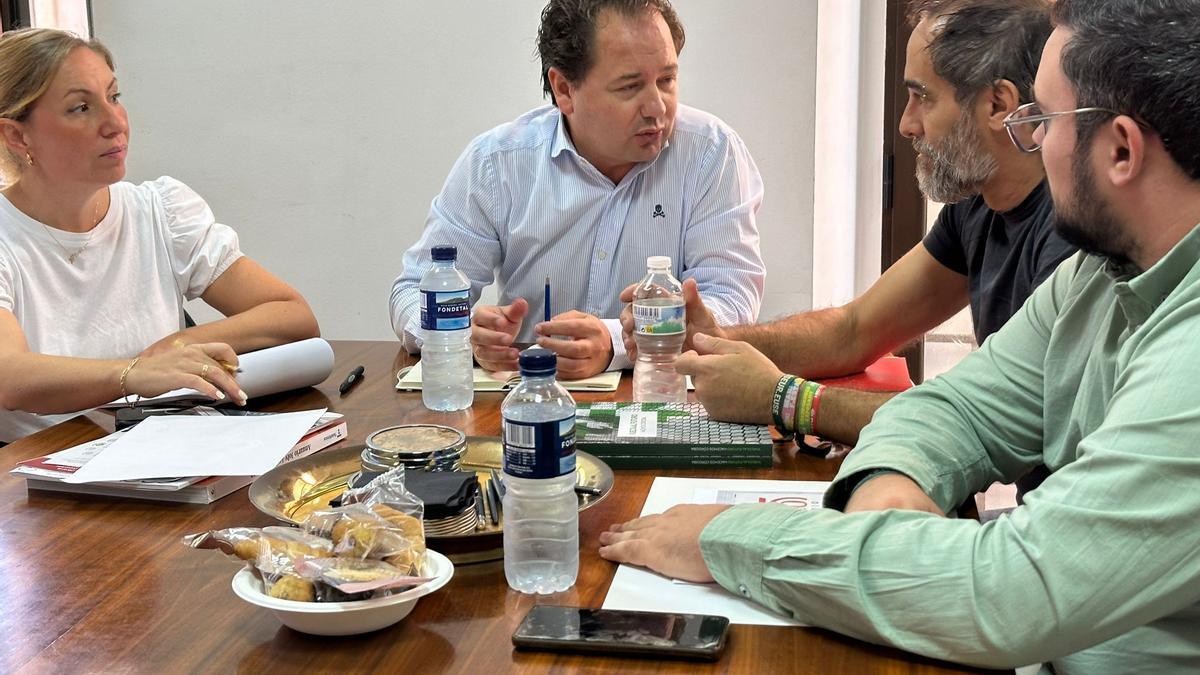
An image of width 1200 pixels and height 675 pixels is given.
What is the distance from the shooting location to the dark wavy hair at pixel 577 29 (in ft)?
8.31

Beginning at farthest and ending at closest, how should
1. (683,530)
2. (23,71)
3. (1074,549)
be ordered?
(23,71) → (683,530) → (1074,549)

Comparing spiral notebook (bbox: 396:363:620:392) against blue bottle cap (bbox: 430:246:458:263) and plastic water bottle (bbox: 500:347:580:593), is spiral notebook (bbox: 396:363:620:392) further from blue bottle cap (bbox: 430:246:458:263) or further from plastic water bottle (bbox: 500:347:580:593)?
plastic water bottle (bbox: 500:347:580:593)

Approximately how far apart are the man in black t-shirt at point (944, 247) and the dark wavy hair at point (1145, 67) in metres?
0.62

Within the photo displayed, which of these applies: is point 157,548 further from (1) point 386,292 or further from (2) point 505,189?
(1) point 386,292

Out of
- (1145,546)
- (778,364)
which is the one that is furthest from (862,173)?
(1145,546)

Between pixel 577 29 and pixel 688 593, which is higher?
pixel 577 29

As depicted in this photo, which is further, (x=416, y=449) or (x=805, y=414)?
(x=805, y=414)

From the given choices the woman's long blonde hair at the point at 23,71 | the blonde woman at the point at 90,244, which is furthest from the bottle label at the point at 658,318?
the woman's long blonde hair at the point at 23,71

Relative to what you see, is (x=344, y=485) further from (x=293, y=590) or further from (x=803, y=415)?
(x=803, y=415)

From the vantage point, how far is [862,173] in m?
3.43

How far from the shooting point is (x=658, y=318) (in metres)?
2.01

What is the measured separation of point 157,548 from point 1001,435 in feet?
3.36

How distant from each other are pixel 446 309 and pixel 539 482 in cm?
74

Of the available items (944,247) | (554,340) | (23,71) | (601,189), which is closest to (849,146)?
(601,189)
